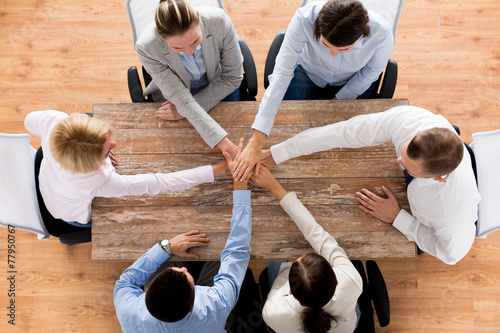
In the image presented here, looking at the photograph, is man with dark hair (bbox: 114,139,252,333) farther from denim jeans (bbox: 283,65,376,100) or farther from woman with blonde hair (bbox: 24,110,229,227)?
denim jeans (bbox: 283,65,376,100)

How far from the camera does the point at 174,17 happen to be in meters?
1.55

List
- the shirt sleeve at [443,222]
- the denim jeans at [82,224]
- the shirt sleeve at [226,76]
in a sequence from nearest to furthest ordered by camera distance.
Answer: the shirt sleeve at [443,222], the shirt sleeve at [226,76], the denim jeans at [82,224]

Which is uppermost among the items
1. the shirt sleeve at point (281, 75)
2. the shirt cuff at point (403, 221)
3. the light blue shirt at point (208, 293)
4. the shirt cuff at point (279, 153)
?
the shirt sleeve at point (281, 75)

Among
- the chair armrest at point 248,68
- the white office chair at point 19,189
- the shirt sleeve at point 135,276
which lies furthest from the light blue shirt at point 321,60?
the white office chair at point 19,189

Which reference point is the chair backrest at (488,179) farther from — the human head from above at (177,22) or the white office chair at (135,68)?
the human head from above at (177,22)

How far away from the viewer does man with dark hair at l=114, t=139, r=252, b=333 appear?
5.19 ft

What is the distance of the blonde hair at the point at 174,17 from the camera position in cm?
155

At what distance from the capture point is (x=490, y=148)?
2.01 m

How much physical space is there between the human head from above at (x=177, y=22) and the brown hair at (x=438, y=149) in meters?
1.06

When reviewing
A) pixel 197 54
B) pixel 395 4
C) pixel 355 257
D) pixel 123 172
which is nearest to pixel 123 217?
pixel 123 172

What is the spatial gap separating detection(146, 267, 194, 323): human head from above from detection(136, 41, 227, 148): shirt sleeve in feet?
2.14

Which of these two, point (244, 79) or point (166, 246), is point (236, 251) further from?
point (244, 79)

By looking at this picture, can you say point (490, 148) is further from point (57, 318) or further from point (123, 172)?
point (57, 318)

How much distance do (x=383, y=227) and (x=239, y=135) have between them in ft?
2.76
